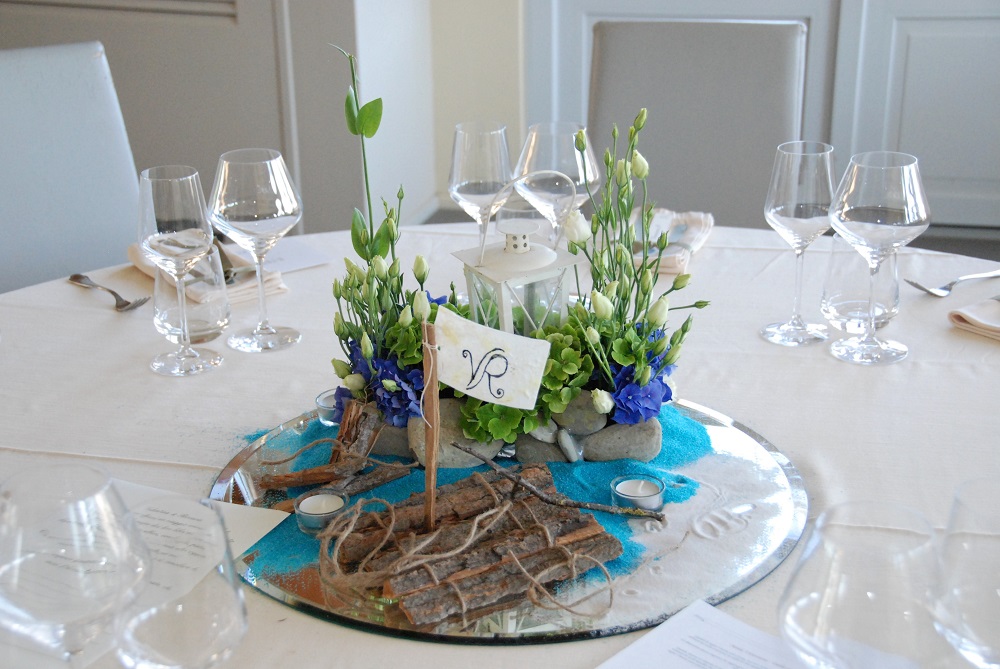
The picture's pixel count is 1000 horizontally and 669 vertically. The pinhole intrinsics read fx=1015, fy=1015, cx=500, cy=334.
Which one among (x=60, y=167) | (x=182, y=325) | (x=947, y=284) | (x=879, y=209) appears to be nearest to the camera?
(x=879, y=209)

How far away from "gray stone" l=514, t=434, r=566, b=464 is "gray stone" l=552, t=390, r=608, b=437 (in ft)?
0.08

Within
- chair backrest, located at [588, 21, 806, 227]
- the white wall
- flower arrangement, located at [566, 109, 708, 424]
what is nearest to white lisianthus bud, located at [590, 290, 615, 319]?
flower arrangement, located at [566, 109, 708, 424]

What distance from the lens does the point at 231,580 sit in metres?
0.63

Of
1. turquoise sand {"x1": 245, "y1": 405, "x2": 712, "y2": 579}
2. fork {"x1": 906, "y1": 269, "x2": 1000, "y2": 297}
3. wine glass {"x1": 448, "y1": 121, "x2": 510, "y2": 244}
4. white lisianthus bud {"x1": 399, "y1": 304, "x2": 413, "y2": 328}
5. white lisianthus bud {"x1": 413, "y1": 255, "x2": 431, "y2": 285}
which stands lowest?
turquoise sand {"x1": 245, "y1": 405, "x2": 712, "y2": 579}

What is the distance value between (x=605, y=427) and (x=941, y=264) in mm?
753

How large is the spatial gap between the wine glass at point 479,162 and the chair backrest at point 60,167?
897 millimetres

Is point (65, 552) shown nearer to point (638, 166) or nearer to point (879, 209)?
point (638, 166)

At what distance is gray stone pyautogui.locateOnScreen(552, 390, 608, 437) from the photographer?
0.96 metres

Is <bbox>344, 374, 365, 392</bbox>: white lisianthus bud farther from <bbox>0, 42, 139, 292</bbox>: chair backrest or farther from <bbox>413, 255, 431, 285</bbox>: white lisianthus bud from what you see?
<bbox>0, 42, 139, 292</bbox>: chair backrest

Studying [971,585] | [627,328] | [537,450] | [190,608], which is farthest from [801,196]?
[190,608]

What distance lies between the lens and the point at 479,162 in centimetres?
117

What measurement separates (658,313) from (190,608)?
1.59 ft

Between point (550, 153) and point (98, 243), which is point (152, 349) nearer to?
point (550, 153)

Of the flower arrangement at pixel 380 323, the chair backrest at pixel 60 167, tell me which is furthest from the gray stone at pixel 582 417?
the chair backrest at pixel 60 167
